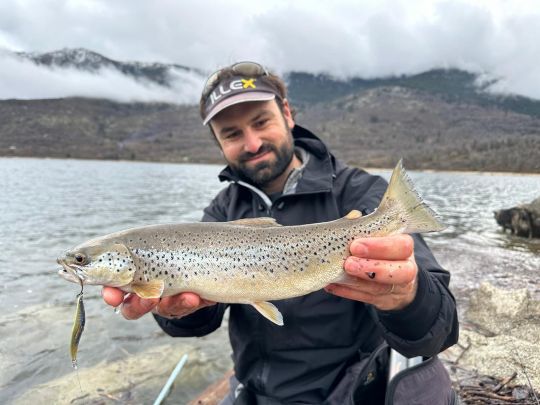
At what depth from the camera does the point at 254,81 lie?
14.1ft

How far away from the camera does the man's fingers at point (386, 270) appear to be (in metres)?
2.53

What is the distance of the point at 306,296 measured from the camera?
3.59 metres

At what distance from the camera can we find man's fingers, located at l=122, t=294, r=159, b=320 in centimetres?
307

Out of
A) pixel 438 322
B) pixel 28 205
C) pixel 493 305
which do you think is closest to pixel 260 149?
pixel 438 322

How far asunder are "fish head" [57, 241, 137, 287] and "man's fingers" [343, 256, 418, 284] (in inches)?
65.6

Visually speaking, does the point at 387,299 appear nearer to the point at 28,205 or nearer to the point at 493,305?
the point at 493,305

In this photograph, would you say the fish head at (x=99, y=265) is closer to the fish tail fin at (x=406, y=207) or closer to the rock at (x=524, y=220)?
the fish tail fin at (x=406, y=207)

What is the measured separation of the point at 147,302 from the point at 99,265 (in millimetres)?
452

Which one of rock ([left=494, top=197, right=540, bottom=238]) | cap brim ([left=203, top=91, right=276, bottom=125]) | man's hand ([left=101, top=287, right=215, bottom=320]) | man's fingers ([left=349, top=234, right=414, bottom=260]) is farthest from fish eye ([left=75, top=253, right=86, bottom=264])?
rock ([left=494, top=197, right=540, bottom=238])

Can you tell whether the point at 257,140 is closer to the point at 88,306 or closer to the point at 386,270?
the point at 386,270

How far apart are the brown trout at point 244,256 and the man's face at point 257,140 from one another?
99 centimetres

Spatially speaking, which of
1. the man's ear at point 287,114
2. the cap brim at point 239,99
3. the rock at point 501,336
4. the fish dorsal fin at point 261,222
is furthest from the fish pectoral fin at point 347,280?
the rock at point 501,336

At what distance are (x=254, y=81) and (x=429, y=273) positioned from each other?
249cm

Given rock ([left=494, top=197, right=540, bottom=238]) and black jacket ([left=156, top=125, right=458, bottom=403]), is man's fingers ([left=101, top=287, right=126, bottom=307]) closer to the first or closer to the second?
black jacket ([left=156, top=125, right=458, bottom=403])
